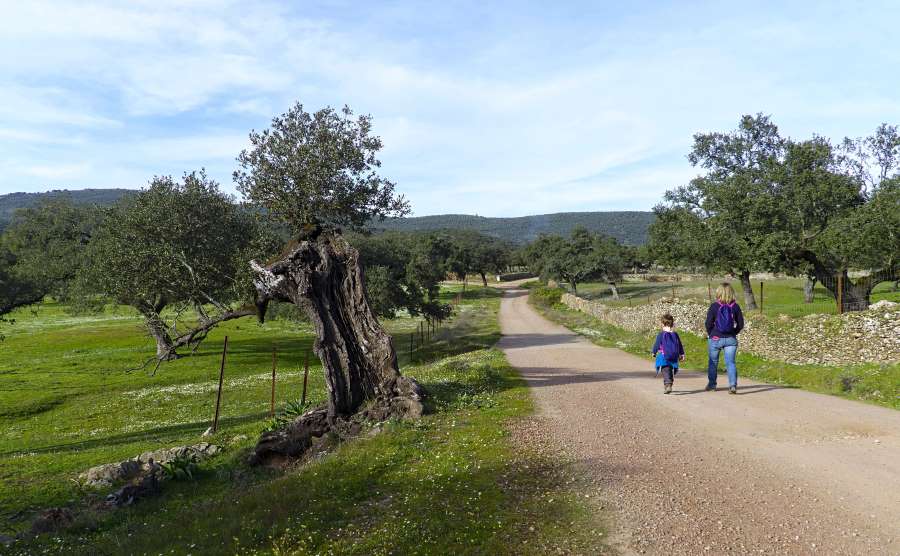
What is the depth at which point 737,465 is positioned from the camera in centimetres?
841

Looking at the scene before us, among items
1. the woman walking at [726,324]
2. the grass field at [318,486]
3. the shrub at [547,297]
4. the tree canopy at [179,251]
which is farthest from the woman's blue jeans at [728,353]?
the shrub at [547,297]

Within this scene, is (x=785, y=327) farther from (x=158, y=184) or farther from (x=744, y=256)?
(x=158, y=184)

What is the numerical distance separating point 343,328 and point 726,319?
10191mm

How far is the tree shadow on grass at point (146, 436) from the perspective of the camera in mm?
18327

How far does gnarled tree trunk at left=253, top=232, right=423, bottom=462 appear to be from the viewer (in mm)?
12945

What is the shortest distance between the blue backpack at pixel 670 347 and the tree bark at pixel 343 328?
6.93 meters

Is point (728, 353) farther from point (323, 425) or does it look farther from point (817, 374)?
point (323, 425)

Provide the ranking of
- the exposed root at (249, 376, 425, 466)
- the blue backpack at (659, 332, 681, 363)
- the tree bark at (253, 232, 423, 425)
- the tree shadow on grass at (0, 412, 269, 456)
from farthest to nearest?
the tree shadow on grass at (0, 412, 269, 456) < the blue backpack at (659, 332, 681, 363) < the tree bark at (253, 232, 423, 425) < the exposed root at (249, 376, 425, 466)

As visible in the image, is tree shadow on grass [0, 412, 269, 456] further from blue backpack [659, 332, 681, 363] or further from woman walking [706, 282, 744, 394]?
woman walking [706, 282, 744, 394]

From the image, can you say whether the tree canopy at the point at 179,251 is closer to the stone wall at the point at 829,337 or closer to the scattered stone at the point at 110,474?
the scattered stone at the point at 110,474

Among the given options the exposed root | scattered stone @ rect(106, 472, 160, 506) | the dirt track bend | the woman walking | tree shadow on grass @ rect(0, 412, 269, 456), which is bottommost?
tree shadow on grass @ rect(0, 412, 269, 456)

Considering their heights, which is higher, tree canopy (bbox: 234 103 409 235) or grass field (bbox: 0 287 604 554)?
tree canopy (bbox: 234 103 409 235)

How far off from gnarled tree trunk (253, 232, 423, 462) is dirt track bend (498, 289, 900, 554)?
13.2 ft

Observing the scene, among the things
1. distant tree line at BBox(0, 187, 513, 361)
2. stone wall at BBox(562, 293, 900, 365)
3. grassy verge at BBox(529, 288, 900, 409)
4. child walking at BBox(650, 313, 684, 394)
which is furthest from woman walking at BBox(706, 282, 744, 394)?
distant tree line at BBox(0, 187, 513, 361)
